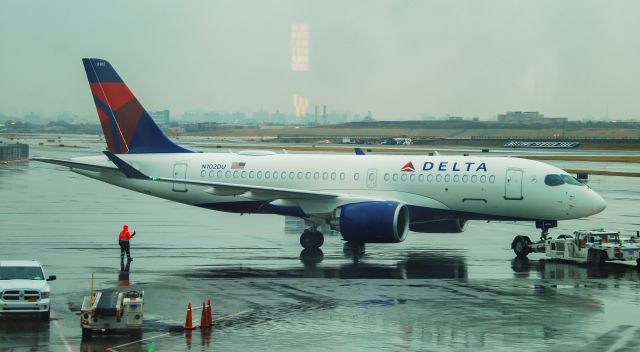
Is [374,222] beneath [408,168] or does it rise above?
beneath

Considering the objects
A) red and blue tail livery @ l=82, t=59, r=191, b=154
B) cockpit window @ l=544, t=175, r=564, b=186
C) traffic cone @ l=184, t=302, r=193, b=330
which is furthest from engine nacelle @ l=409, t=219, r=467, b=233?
traffic cone @ l=184, t=302, r=193, b=330

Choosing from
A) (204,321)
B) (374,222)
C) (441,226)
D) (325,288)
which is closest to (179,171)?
(374,222)

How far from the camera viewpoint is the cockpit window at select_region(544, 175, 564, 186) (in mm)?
40938

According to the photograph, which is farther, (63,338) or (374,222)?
(374,222)

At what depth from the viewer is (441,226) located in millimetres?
42781

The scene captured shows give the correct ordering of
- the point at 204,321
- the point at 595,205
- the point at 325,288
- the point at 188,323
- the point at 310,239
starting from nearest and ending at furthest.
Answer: the point at 188,323 < the point at 204,321 < the point at 325,288 < the point at 595,205 < the point at 310,239

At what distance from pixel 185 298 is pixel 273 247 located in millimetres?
13641

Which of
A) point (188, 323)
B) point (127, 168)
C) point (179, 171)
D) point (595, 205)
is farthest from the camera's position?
point (179, 171)

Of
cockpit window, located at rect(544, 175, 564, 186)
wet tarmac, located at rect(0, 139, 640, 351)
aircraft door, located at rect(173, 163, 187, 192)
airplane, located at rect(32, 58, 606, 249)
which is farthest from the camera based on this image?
aircraft door, located at rect(173, 163, 187, 192)

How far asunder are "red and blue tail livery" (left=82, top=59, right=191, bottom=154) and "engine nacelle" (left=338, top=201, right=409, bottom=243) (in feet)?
38.1

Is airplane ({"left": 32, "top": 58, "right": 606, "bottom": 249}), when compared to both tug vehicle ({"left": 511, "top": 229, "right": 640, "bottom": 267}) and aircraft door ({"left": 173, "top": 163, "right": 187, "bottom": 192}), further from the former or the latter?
tug vehicle ({"left": 511, "top": 229, "right": 640, "bottom": 267})

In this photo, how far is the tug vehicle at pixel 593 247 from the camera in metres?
37.4

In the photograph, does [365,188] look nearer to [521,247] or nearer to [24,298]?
[521,247]

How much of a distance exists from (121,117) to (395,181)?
1415 centimetres
